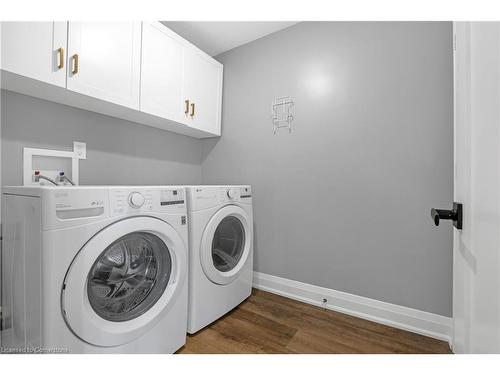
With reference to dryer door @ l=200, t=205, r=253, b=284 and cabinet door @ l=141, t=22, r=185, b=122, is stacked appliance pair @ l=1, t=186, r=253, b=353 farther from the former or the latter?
cabinet door @ l=141, t=22, r=185, b=122

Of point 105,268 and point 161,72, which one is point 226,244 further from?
point 161,72

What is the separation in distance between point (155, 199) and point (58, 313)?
56 cm

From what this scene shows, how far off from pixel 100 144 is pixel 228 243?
3.97 ft

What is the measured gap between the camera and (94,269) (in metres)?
0.96

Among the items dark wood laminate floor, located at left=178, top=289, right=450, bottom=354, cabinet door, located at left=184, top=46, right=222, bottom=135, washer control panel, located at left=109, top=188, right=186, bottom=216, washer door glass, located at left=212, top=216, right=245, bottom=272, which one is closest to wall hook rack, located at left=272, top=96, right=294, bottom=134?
cabinet door, located at left=184, top=46, right=222, bottom=135

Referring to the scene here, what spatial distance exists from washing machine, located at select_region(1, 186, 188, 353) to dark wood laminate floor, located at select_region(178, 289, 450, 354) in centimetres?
26

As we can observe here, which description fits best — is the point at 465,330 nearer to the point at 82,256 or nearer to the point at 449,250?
the point at 449,250

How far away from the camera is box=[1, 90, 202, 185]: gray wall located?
128cm

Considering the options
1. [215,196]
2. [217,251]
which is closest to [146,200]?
[215,196]

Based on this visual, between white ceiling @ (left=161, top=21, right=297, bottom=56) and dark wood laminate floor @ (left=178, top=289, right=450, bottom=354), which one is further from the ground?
white ceiling @ (left=161, top=21, right=297, bottom=56)

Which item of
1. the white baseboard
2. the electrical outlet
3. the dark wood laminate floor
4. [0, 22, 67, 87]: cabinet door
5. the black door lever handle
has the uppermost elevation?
[0, 22, 67, 87]: cabinet door

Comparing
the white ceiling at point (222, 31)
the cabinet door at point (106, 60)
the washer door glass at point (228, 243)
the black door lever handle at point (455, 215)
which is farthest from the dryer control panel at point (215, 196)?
the white ceiling at point (222, 31)

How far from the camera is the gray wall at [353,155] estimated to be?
4.50 ft

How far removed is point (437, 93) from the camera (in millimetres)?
1352
